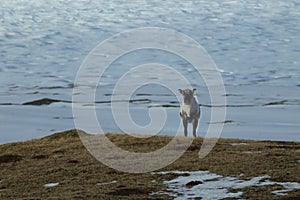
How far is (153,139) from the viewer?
32.0 m

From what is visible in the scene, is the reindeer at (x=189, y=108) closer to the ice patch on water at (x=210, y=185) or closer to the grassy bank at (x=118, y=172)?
the grassy bank at (x=118, y=172)

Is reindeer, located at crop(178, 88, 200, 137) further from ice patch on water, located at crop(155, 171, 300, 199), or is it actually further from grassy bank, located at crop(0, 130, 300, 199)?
ice patch on water, located at crop(155, 171, 300, 199)

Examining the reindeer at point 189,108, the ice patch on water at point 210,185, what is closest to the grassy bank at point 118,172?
the ice patch on water at point 210,185

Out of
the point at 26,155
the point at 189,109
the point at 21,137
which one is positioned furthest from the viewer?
the point at 21,137

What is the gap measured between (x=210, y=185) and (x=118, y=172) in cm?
392

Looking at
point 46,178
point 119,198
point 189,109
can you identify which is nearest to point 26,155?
point 46,178

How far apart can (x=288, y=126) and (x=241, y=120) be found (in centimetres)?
1323

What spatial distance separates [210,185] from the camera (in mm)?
22547

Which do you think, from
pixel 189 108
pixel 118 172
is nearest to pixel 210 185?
pixel 118 172

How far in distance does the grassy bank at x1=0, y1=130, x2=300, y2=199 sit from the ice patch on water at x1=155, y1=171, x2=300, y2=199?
32 centimetres

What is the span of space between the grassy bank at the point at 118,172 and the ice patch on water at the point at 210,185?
12.6 inches

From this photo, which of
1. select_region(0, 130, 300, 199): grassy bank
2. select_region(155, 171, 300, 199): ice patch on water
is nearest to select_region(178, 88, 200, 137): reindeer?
select_region(0, 130, 300, 199): grassy bank

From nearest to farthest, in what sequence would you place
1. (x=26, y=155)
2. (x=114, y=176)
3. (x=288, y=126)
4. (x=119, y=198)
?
(x=119, y=198), (x=114, y=176), (x=26, y=155), (x=288, y=126)

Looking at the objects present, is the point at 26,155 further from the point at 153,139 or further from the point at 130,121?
the point at 130,121
